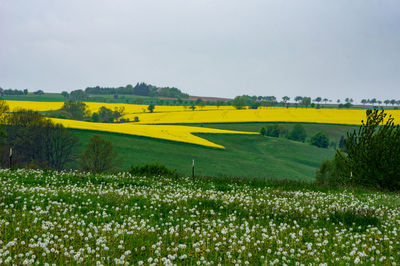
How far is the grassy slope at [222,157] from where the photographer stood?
62.8m

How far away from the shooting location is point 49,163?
204 feet

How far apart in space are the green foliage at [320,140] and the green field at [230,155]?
7119mm

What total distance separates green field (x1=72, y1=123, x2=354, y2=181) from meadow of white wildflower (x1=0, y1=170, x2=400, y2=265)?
40.8 metres

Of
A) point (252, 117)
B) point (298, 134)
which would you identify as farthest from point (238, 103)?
point (298, 134)

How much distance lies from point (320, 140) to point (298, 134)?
666 centimetres

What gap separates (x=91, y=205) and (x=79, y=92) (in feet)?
603

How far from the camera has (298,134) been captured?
343 ft

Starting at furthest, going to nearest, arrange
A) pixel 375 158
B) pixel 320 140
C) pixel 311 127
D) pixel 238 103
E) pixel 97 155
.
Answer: pixel 238 103
pixel 311 127
pixel 320 140
pixel 97 155
pixel 375 158

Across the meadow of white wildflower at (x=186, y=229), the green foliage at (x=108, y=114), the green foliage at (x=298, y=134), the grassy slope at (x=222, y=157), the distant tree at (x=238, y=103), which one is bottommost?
the grassy slope at (x=222, y=157)

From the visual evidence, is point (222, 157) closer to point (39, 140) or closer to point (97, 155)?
point (97, 155)

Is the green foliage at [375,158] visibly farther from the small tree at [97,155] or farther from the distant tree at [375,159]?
the small tree at [97,155]

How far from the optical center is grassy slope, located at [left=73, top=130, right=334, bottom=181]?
206ft

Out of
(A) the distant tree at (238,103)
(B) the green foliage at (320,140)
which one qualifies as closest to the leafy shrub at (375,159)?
(B) the green foliage at (320,140)

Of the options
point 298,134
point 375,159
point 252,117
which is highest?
point 375,159
